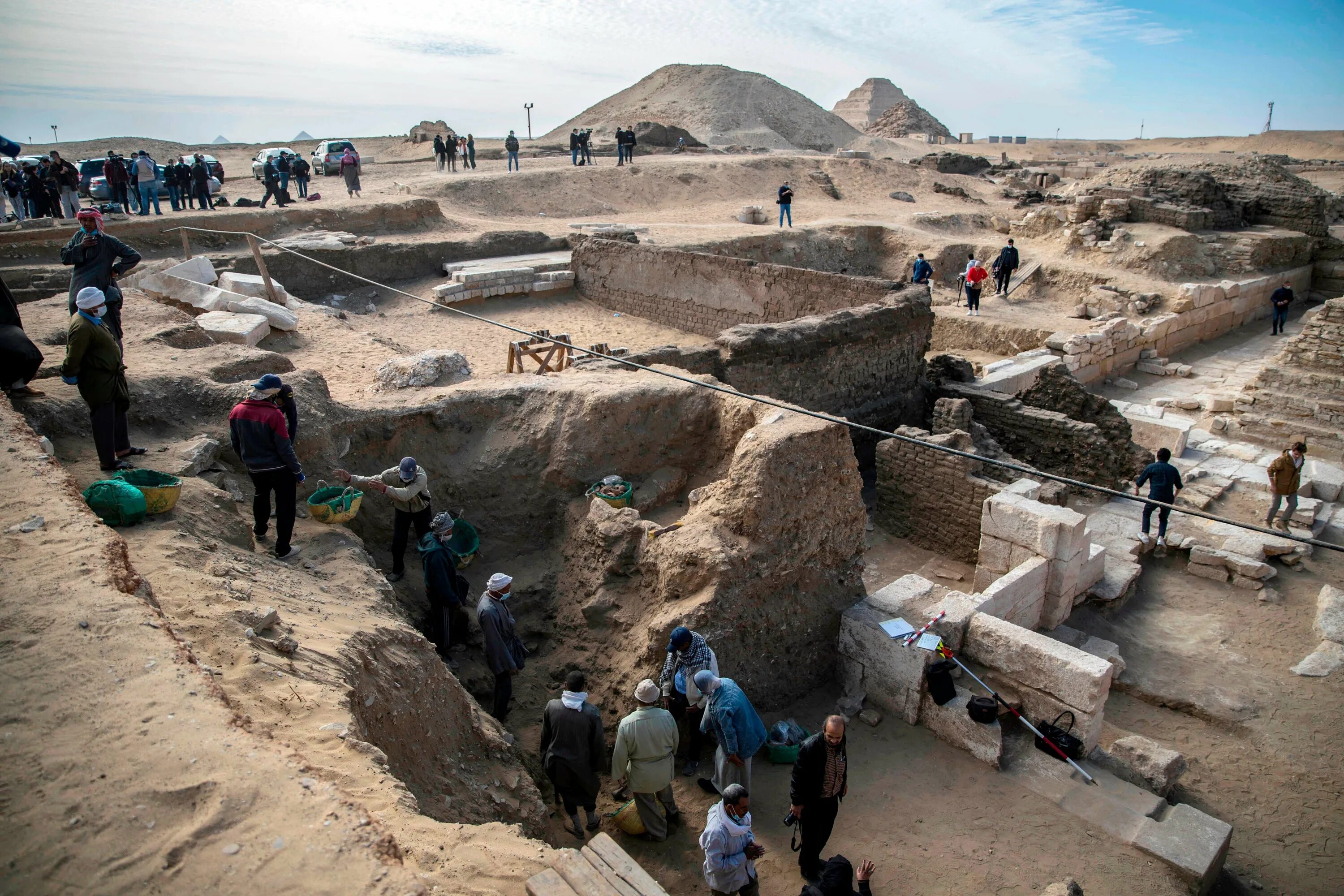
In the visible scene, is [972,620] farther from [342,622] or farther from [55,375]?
[55,375]

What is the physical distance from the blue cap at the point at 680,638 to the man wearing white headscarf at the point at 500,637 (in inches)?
44.5

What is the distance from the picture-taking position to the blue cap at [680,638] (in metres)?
5.13

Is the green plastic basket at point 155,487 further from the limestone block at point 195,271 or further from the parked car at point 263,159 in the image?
the parked car at point 263,159

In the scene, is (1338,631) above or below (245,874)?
below

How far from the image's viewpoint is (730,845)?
420cm

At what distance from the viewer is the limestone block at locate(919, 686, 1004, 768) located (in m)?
5.70

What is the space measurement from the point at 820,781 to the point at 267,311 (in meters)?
10.6

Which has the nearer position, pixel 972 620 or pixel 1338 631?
pixel 972 620

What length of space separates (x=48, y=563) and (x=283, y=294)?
417 inches

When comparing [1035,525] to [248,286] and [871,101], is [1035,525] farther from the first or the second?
[871,101]

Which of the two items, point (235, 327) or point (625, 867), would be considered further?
point (235, 327)

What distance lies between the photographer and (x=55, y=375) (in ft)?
23.3

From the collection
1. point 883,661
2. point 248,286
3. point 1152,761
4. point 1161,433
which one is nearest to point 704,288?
point 248,286

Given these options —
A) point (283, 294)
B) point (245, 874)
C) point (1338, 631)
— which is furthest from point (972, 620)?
point (283, 294)
